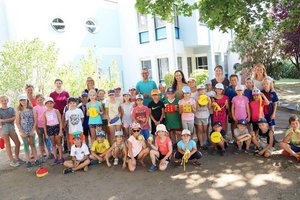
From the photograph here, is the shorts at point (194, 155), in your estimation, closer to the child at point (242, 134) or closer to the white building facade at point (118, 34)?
the child at point (242, 134)

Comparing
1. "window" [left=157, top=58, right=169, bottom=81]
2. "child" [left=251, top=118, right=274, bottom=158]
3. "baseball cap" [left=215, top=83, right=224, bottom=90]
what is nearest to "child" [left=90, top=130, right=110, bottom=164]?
"baseball cap" [left=215, top=83, right=224, bottom=90]

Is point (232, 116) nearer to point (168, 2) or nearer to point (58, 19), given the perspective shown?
point (168, 2)

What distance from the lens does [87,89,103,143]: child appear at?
641cm

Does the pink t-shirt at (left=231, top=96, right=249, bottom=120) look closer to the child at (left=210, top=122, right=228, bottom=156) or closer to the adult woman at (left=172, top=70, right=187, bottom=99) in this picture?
the child at (left=210, top=122, right=228, bottom=156)

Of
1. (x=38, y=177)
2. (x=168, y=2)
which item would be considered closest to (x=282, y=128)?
(x=168, y=2)

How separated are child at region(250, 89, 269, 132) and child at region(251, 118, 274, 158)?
0.41 ft

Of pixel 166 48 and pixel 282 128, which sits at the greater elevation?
pixel 166 48

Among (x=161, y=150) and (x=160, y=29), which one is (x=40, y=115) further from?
(x=160, y=29)

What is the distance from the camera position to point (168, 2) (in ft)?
26.6

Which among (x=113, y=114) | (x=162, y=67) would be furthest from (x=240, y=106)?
(x=162, y=67)

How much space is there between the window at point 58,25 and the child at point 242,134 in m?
11.6

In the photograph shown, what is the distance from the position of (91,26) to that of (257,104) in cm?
1272

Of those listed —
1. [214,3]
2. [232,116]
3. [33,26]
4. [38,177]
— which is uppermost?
[33,26]

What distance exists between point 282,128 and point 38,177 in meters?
6.37
